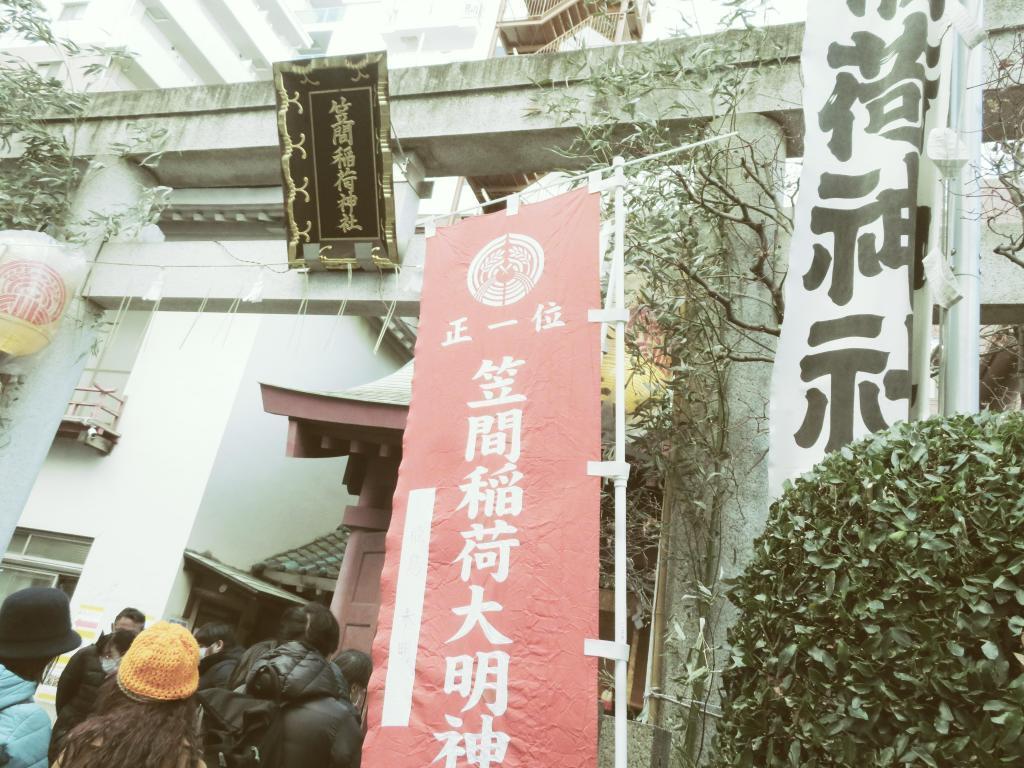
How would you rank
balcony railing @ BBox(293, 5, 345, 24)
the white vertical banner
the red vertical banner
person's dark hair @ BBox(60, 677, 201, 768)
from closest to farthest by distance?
person's dark hair @ BBox(60, 677, 201, 768) < the red vertical banner < the white vertical banner < balcony railing @ BBox(293, 5, 345, 24)

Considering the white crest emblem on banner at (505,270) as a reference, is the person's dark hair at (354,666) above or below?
below

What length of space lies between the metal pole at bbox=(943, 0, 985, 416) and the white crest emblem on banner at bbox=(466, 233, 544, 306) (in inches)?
82.8

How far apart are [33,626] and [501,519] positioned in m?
2.06

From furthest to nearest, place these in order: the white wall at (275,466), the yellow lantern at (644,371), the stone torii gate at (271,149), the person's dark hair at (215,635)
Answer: the white wall at (275,466) → the person's dark hair at (215,635) → the stone torii gate at (271,149) → the yellow lantern at (644,371)

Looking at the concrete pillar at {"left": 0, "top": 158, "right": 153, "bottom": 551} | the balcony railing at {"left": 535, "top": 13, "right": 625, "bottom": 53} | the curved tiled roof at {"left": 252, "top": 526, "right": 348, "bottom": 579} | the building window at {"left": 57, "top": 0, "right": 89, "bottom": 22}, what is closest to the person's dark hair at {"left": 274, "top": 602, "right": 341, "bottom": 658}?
the concrete pillar at {"left": 0, "top": 158, "right": 153, "bottom": 551}

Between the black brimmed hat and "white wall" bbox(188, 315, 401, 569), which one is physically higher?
"white wall" bbox(188, 315, 401, 569)

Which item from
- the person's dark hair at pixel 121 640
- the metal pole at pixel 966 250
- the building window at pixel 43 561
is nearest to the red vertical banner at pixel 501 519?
the metal pole at pixel 966 250

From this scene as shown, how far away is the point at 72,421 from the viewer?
1152cm

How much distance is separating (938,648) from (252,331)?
457 inches

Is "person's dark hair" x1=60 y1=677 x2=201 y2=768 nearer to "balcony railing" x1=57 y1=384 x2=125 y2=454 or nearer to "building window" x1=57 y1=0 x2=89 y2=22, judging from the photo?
"balcony railing" x1=57 y1=384 x2=125 y2=454

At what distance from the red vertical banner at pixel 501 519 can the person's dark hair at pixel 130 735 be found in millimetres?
1288

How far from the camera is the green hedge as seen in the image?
206 cm

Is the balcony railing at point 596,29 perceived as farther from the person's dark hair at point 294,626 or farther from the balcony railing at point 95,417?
the person's dark hair at point 294,626

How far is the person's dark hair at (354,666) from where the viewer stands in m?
4.96
